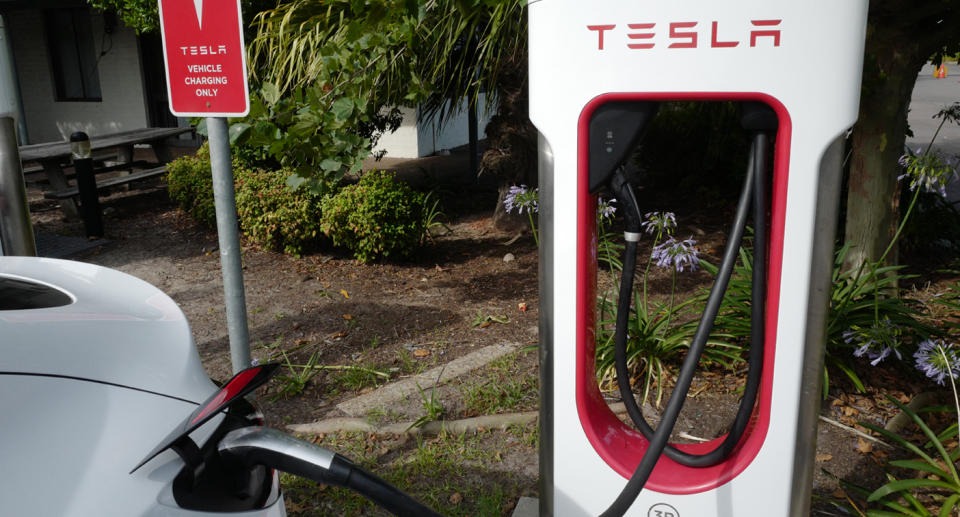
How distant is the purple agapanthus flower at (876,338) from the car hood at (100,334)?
2659mm

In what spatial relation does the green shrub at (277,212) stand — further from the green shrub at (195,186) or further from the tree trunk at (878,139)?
the tree trunk at (878,139)

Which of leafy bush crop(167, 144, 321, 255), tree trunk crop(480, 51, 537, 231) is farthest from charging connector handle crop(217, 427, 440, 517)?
tree trunk crop(480, 51, 537, 231)

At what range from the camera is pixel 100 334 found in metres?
1.36

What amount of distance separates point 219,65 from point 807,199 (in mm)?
1884

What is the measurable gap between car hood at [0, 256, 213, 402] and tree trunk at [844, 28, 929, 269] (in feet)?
12.0

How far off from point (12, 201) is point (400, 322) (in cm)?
221

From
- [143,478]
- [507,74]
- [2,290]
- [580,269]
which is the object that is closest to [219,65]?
[2,290]

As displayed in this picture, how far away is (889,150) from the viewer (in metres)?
4.07

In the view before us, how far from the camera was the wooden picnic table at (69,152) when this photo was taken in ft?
24.6

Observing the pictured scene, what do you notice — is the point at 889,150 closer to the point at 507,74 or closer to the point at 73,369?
the point at 507,74

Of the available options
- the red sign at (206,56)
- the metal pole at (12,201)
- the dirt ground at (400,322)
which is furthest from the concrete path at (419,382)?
the metal pole at (12,201)

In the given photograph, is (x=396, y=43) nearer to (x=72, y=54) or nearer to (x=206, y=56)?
(x=206, y=56)

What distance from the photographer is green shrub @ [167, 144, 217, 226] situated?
7.02 meters

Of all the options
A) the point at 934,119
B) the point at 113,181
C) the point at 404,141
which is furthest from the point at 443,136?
the point at 934,119
